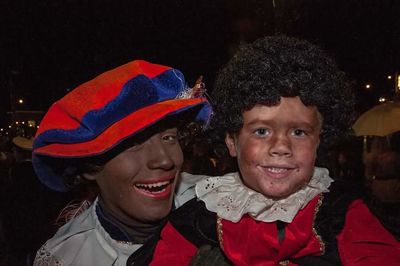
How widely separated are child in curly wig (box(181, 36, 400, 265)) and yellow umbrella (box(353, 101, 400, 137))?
3.17m

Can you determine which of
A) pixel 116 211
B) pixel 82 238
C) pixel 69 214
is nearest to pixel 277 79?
pixel 116 211

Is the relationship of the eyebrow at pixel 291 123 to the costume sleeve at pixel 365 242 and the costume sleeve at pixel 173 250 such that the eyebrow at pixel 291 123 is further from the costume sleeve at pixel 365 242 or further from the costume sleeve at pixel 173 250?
the costume sleeve at pixel 173 250

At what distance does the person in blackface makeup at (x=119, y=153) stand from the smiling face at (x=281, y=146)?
394mm

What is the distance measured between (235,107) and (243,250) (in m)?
0.57

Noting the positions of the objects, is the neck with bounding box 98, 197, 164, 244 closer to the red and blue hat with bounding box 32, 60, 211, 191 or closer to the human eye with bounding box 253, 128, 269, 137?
the red and blue hat with bounding box 32, 60, 211, 191

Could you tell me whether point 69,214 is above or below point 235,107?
below

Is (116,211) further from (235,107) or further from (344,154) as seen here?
(344,154)

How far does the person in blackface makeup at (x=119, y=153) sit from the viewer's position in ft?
6.03

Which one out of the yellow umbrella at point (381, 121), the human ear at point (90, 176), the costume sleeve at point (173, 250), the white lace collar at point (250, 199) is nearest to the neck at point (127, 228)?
the human ear at point (90, 176)

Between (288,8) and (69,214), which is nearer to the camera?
(69,214)

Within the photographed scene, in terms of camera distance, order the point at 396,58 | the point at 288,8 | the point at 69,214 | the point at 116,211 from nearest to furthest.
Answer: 1. the point at 116,211
2. the point at 69,214
3. the point at 288,8
4. the point at 396,58

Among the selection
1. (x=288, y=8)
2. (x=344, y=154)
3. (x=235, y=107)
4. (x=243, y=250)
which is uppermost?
(x=288, y=8)

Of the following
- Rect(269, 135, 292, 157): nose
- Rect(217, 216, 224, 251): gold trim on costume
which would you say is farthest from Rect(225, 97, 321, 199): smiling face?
Rect(217, 216, 224, 251): gold trim on costume

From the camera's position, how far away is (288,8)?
6.10 m
